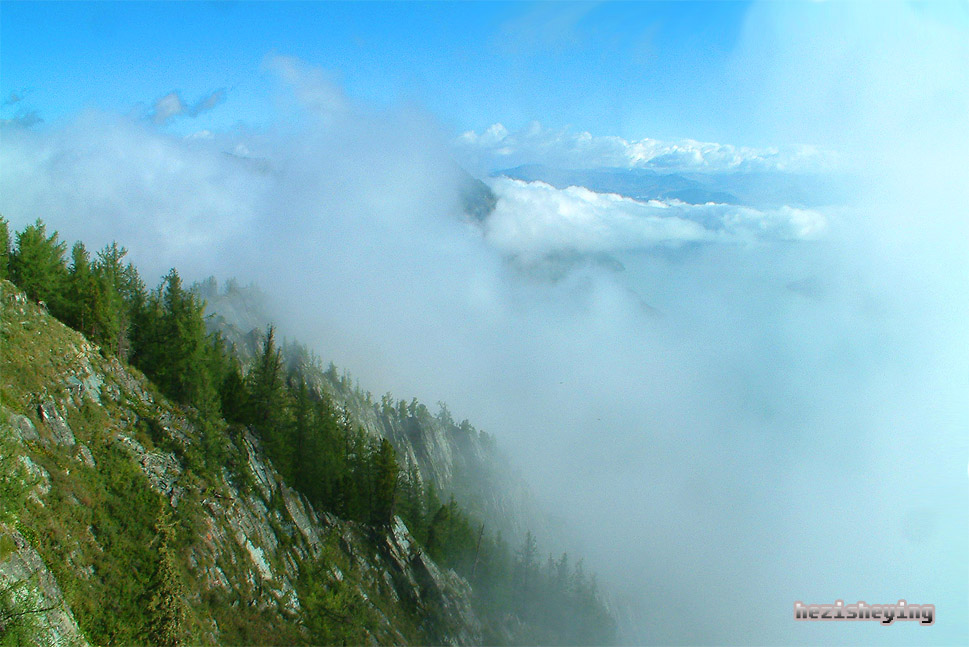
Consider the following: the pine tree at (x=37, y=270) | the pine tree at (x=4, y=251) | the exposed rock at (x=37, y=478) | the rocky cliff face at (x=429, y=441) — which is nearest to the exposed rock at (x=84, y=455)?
the exposed rock at (x=37, y=478)

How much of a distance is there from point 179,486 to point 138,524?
5795 mm

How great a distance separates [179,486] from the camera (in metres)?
38.0

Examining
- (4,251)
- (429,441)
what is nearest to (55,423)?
(4,251)

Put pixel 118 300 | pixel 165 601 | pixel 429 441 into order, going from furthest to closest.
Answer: pixel 429 441 → pixel 118 300 → pixel 165 601

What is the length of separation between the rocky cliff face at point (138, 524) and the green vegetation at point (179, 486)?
0.14 metres

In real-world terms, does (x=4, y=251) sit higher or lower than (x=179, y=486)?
higher

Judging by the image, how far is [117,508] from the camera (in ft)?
104

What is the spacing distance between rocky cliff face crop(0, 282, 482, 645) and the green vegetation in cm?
14

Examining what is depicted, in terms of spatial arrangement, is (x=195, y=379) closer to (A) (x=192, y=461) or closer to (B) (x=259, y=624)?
(A) (x=192, y=461)

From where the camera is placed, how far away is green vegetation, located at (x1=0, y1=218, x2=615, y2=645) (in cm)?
2777

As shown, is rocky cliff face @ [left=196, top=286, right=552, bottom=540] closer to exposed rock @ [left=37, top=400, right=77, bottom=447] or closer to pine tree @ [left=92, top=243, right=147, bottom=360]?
pine tree @ [left=92, top=243, right=147, bottom=360]

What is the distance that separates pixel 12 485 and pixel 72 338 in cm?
2053

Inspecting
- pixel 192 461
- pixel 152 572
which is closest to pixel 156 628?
pixel 152 572

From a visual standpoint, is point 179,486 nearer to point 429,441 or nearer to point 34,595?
point 34,595
